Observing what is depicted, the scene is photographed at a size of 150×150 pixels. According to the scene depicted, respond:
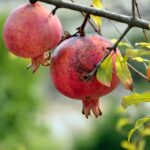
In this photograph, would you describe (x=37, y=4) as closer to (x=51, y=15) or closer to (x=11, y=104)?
(x=51, y=15)

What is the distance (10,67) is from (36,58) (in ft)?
11.6

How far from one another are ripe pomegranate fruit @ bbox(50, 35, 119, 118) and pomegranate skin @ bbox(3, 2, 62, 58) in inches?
1.4

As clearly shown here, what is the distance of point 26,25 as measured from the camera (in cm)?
125

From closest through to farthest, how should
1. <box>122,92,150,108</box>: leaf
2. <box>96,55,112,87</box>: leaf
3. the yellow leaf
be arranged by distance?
1. <box>96,55,112,87</box>: leaf
2. <box>122,92,150,108</box>: leaf
3. the yellow leaf

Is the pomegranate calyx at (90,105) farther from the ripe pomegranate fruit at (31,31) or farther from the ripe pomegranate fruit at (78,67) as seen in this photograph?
the ripe pomegranate fruit at (31,31)

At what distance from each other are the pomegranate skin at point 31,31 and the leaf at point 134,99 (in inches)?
8.2

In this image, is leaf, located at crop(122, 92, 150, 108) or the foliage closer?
leaf, located at crop(122, 92, 150, 108)

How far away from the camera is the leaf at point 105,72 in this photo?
1.20 m

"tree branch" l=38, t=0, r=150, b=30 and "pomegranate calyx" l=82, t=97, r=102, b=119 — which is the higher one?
"tree branch" l=38, t=0, r=150, b=30

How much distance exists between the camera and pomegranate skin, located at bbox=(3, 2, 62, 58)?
125cm

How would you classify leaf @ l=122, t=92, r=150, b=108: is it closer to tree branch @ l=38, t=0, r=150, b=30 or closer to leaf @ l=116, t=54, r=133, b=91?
leaf @ l=116, t=54, r=133, b=91

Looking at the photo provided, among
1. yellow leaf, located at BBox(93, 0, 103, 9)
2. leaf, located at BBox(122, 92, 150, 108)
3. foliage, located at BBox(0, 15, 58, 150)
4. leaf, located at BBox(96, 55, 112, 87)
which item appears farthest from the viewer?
foliage, located at BBox(0, 15, 58, 150)

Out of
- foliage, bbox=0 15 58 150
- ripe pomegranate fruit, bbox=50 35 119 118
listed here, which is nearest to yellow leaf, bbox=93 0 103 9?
ripe pomegranate fruit, bbox=50 35 119 118

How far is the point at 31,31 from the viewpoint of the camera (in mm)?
1247
